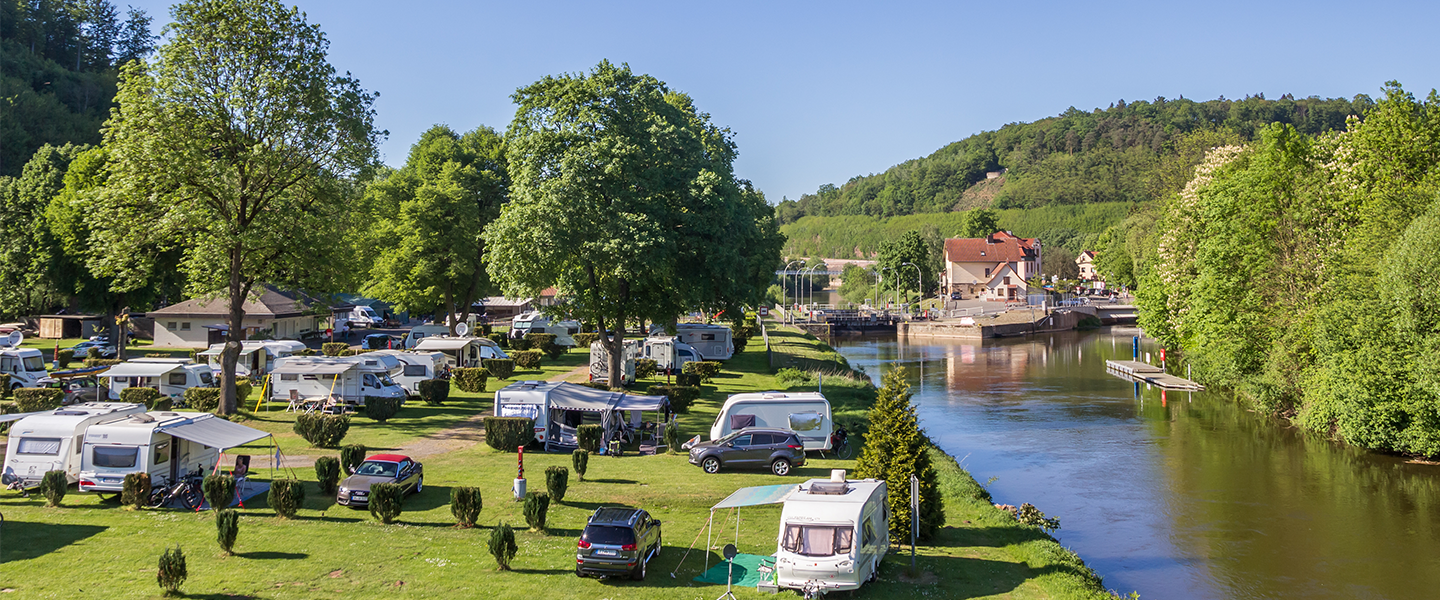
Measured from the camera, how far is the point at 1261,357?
145 feet

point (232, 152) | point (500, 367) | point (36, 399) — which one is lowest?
point (36, 399)

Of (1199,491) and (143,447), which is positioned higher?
(143,447)

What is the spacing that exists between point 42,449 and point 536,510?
12462 mm

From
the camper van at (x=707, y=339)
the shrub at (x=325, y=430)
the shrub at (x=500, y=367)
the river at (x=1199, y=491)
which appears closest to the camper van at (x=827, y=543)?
the river at (x=1199, y=491)

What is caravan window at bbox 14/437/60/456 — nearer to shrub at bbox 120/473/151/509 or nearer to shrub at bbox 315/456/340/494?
shrub at bbox 120/473/151/509

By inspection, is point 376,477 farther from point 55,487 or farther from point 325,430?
point 325,430

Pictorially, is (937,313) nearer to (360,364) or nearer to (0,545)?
(360,364)

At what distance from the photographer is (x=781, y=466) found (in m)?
26.1

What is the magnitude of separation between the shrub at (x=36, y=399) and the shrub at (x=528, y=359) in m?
20.5

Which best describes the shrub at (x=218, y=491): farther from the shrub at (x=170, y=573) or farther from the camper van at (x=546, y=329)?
the camper van at (x=546, y=329)

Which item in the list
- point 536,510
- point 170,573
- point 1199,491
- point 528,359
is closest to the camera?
point 170,573

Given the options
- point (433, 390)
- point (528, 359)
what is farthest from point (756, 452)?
point (528, 359)

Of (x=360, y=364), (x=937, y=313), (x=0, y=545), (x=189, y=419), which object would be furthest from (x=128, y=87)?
(x=937, y=313)

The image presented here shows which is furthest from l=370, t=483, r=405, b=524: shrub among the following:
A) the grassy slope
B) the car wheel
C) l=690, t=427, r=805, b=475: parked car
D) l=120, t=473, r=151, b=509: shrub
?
the car wheel
